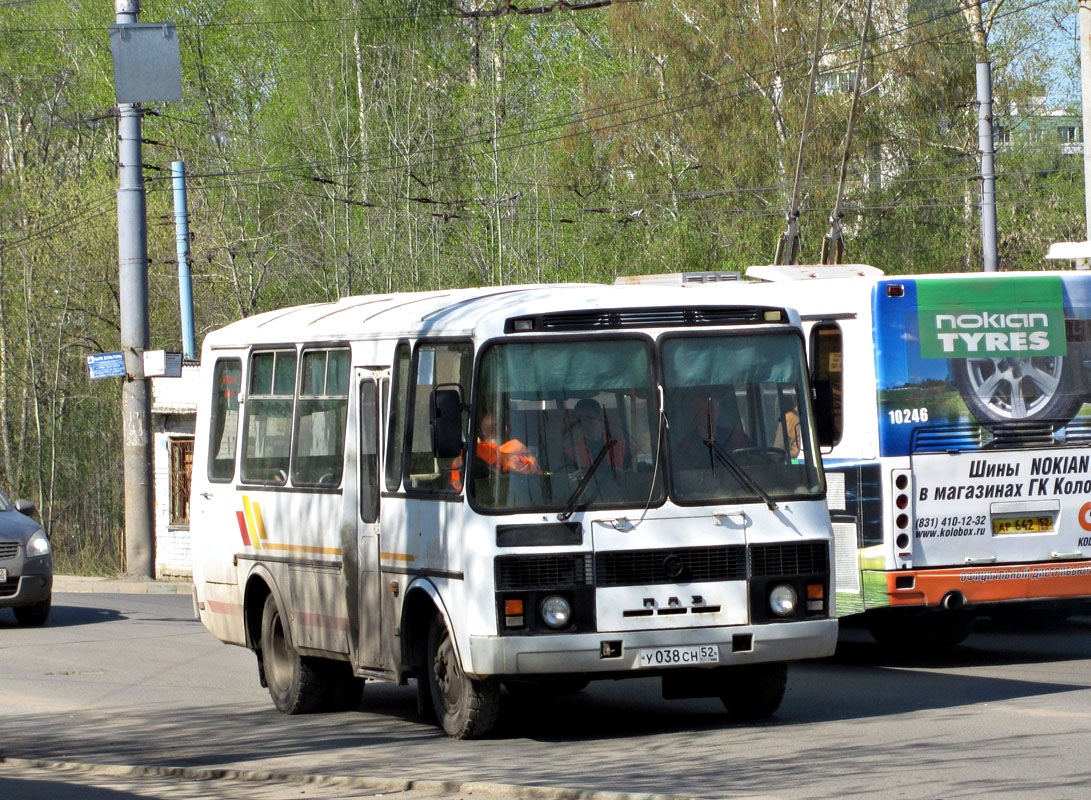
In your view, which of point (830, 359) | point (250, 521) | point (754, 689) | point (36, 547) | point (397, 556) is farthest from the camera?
point (36, 547)

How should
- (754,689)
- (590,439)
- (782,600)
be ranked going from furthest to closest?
(754,689)
(782,600)
(590,439)

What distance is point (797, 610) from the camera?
10281mm

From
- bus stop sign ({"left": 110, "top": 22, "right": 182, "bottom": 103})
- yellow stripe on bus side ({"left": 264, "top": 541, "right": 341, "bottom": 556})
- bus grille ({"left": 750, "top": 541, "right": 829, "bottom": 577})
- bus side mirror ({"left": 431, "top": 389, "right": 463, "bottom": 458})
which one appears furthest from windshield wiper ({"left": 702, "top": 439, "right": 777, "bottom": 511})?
bus stop sign ({"left": 110, "top": 22, "right": 182, "bottom": 103})

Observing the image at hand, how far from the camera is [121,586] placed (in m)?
25.4

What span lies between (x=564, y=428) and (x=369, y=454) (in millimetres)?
1675

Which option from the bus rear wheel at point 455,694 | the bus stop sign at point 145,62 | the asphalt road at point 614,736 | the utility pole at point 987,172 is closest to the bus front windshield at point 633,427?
the bus rear wheel at point 455,694

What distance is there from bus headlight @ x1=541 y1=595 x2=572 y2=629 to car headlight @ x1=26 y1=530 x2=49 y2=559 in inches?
438

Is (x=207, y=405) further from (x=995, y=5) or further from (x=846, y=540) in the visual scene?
(x=995, y=5)

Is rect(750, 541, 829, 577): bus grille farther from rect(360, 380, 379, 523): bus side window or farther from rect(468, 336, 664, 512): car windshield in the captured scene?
rect(360, 380, 379, 523): bus side window

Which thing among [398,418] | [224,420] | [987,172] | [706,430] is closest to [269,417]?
[224,420]

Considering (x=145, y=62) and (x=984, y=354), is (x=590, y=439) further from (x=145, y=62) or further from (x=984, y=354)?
(x=145, y=62)

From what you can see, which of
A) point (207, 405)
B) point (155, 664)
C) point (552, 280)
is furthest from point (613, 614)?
point (552, 280)

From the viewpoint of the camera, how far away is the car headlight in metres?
19.6

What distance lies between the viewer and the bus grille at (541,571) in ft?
32.4
